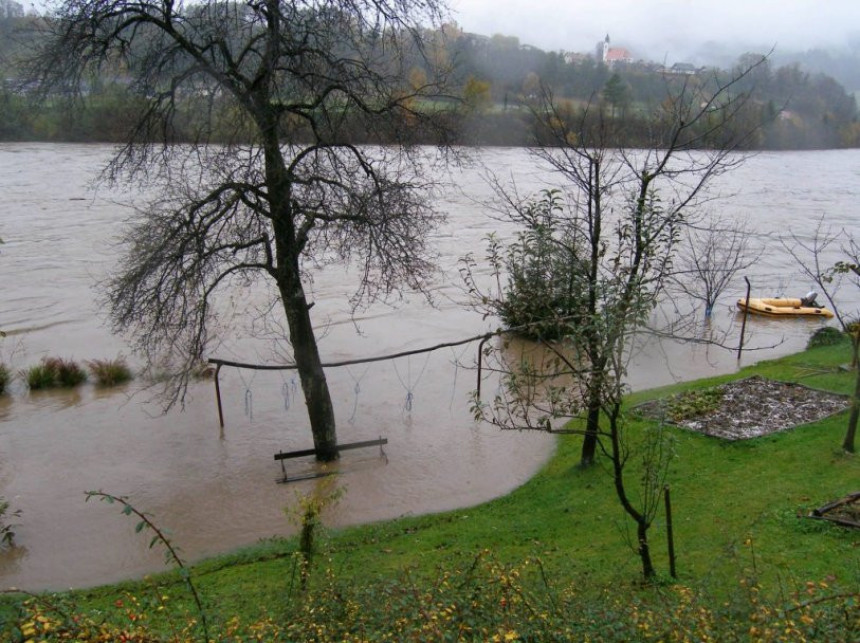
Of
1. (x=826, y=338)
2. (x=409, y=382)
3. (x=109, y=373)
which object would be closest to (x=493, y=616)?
(x=409, y=382)

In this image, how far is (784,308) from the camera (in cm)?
2284

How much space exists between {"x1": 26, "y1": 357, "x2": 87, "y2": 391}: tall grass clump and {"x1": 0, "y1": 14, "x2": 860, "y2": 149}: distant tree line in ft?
16.0

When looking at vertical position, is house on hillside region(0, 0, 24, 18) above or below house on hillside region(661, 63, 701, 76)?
above

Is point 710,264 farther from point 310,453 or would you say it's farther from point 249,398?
point 310,453

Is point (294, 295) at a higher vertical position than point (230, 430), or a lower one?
higher

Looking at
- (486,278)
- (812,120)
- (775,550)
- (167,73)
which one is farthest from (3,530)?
(812,120)

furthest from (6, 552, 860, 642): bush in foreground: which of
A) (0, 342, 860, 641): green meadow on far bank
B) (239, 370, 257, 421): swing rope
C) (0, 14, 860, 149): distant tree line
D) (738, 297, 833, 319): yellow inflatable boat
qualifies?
(738, 297, 833, 319): yellow inflatable boat

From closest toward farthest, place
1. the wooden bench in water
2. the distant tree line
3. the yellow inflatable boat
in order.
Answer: the distant tree line < the wooden bench in water < the yellow inflatable boat

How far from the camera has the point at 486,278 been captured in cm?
2598

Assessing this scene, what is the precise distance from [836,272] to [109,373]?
13.6 meters

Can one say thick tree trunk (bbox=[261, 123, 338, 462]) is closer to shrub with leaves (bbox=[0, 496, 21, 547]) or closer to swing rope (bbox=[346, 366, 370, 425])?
swing rope (bbox=[346, 366, 370, 425])

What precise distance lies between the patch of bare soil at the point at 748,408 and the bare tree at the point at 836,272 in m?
0.62

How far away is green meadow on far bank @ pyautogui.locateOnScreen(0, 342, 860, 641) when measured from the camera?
5121 millimetres

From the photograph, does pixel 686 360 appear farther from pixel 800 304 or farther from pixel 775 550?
pixel 775 550
